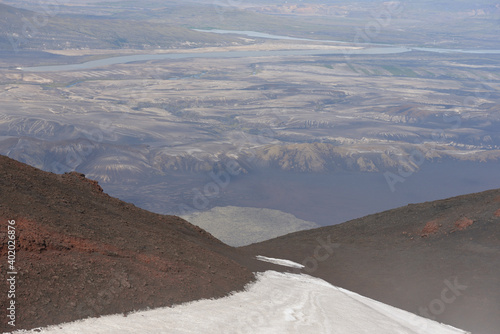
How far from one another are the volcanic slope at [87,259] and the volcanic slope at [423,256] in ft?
25.7

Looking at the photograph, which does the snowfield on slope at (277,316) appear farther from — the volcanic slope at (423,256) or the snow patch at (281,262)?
the snow patch at (281,262)

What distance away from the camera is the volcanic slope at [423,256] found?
77.9ft

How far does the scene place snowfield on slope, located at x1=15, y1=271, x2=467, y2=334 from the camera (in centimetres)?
1477

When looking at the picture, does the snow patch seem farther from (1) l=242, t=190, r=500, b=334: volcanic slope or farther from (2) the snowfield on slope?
(2) the snowfield on slope

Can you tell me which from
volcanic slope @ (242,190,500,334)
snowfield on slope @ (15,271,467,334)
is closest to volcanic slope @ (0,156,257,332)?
snowfield on slope @ (15,271,467,334)

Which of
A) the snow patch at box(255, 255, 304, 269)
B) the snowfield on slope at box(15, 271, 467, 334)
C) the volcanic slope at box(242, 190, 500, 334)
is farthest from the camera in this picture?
the snow patch at box(255, 255, 304, 269)

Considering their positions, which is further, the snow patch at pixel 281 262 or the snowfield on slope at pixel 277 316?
the snow patch at pixel 281 262

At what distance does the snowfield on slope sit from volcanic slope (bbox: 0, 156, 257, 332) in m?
0.50

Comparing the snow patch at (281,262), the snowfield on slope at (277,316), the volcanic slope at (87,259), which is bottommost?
the snow patch at (281,262)

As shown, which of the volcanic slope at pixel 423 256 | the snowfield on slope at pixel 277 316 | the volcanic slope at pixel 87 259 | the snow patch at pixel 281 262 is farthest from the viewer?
the snow patch at pixel 281 262

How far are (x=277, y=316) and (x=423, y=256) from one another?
1456 cm

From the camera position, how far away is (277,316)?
59.1 feet

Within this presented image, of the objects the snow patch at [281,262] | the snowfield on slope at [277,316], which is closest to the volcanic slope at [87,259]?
the snowfield on slope at [277,316]

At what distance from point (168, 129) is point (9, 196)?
178850 millimetres
